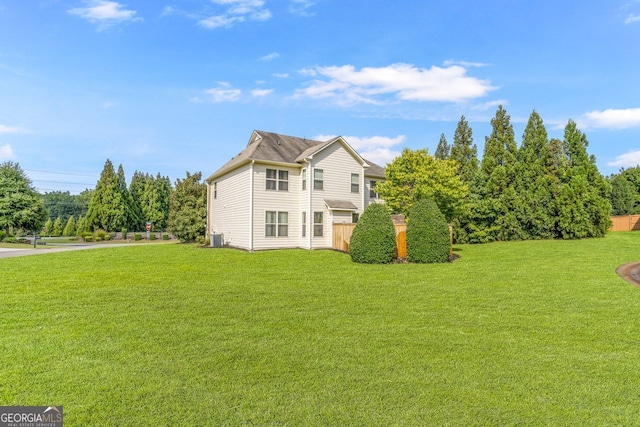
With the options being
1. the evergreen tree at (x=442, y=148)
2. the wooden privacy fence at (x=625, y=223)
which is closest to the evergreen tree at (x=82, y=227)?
the evergreen tree at (x=442, y=148)

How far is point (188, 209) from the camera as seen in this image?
29.8 meters

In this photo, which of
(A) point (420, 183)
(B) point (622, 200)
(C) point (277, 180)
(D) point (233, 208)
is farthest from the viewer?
(B) point (622, 200)

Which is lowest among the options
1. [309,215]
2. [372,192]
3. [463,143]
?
[309,215]

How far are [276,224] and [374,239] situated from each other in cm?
801

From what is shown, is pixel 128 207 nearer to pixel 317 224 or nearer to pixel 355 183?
pixel 317 224

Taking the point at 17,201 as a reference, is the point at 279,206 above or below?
below

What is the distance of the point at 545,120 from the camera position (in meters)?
24.9

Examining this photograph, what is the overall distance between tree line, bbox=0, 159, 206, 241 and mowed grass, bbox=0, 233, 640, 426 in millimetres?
21190

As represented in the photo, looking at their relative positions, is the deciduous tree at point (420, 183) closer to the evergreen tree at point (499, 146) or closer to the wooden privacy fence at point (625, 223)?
the evergreen tree at point (499, 146)

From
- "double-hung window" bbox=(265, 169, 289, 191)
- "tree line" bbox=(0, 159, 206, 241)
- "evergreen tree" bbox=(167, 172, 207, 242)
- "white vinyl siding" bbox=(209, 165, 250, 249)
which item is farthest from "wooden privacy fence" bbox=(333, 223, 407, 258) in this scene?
"tree line" bbox=(0, 159, 206, 241)

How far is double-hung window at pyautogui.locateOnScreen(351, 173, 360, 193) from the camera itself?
22.4 metres

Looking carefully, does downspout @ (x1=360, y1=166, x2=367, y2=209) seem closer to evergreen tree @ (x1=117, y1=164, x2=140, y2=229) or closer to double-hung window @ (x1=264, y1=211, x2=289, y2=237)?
double-hung window @ (x1=264, y1=211, x2=289, y2=237)

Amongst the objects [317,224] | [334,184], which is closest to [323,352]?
[317,224]

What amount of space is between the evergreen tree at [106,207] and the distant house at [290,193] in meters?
30.1
